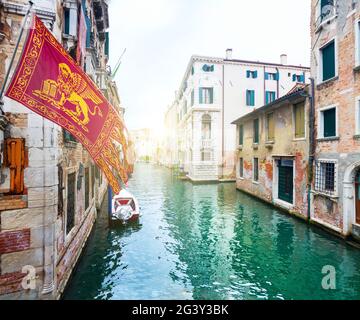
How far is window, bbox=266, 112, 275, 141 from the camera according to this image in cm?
1484

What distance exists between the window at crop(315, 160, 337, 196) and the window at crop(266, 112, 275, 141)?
4.76m

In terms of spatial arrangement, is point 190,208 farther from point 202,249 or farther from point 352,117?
point 352,117

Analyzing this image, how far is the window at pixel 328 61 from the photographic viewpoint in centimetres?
990

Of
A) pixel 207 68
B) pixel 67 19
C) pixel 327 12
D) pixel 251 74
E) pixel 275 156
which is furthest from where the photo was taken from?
pixel 251 74

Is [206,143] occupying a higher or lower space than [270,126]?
lower

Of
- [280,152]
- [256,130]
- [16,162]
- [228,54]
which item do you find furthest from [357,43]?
[228,54]

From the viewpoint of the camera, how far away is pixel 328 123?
33.5 feet

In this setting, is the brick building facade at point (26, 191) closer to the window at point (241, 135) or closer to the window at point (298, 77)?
the window at point (241, 135)

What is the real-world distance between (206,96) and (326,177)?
19.4 meters

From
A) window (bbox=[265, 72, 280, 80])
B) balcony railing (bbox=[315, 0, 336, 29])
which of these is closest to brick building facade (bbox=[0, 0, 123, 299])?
balcony railing (bbox=[315, 0, 336, 29])

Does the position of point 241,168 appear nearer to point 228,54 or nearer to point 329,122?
point 329,122

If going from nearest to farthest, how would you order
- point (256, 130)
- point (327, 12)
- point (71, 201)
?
point (71, 201) < point (327, 12) < point (256, 130)

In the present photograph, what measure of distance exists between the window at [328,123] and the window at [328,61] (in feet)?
5.20

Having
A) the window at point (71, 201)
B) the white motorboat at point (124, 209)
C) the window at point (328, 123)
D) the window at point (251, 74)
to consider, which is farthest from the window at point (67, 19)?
the window at point (251, 74)
